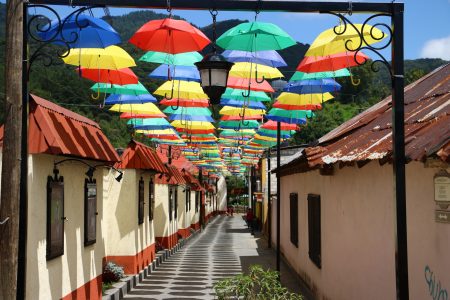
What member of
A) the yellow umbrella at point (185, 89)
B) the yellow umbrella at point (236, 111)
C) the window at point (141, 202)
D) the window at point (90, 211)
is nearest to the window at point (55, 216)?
the window at point (90, 211)

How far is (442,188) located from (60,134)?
559 centimetres

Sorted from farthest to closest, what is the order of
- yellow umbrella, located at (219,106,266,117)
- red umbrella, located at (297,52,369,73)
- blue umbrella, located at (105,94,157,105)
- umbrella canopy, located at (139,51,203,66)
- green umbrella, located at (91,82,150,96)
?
yellow umbrella, located at (219,106,266,117) → blue umbrella, located at (105,94,157,105) → green umbrella, located at (91,82,150,96) → umbrella canopy, located at (139,51,203,66) → red umbrella, located at (297,52,369,73)

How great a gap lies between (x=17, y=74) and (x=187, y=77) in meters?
7.10

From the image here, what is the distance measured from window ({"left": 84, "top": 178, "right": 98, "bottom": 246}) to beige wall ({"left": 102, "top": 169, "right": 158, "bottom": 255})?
511 centimetres

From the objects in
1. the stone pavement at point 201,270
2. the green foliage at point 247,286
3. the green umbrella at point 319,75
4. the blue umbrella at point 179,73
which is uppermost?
the blue umbrella at point 179,73

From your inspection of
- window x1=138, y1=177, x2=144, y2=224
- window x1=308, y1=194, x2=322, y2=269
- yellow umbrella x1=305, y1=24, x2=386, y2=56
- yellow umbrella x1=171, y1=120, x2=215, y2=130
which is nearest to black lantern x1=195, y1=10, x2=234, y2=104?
yellow umbrella x1=305, y1=24, x2=386, y2=56

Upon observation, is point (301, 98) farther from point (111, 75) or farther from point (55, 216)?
point (55, 216)

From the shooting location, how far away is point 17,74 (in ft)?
21.5

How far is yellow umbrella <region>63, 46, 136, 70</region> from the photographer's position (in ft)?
37.4

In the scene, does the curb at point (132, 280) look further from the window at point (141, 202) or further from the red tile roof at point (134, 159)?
the red tile roof at point (134, 159)

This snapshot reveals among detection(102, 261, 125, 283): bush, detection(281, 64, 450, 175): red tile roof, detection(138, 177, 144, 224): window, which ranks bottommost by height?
detection(102, 261, 125, 283): bush

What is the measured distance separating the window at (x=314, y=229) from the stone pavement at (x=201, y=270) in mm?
1945

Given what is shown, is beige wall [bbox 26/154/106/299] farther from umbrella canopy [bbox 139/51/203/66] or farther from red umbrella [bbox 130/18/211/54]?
umbrella canopy [bbox 139/51/203/66]

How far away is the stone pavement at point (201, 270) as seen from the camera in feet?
52.3
